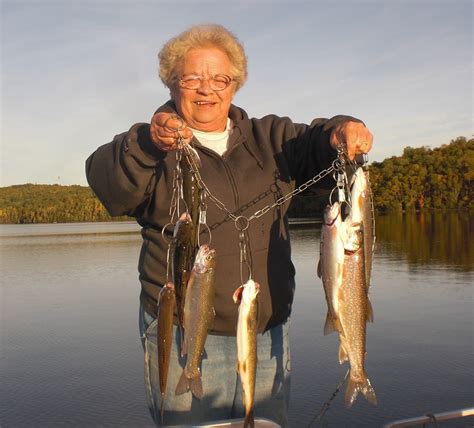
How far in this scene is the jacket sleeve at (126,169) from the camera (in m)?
3.15

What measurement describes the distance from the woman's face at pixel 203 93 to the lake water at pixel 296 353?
5.39 m

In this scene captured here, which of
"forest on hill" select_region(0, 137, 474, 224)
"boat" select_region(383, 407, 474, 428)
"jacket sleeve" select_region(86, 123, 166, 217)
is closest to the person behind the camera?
"jacket sleeve" select_region(86, 123, 166, 217)

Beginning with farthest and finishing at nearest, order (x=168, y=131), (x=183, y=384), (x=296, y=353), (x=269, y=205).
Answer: (x=296, y=353) < (x=269, y=205) < (x=183, y=384) < (x=168, y=131)

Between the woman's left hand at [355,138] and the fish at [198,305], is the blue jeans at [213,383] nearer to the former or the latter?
the fish at [198,305]

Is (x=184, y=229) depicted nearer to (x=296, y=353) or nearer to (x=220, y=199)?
(x=220, y=199)

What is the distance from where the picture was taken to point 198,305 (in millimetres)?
2818

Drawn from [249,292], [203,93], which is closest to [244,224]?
[249,292]

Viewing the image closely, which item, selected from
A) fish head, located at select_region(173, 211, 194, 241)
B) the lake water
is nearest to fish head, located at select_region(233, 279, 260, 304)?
fish head, located at select_region(173, 211, 194, 241)

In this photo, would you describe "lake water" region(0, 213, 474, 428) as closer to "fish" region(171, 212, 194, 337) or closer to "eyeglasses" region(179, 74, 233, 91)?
"fish" region(171, 212, 194, 337)

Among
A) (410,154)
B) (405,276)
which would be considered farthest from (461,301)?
(410,154)

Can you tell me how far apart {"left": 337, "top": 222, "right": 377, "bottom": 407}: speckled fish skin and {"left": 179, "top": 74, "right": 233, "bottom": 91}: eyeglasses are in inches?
47.6

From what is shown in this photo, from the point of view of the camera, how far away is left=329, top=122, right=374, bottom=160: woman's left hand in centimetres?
303

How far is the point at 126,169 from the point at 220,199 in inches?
25.2

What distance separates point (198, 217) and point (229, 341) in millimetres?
971
